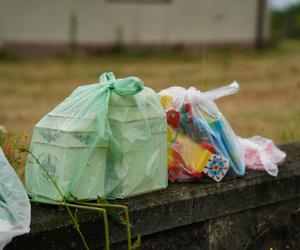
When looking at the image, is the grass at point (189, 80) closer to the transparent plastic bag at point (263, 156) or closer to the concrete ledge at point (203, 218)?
the transparent plastic bag at point (263, 156)

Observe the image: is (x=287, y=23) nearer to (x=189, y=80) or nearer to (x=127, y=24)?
(x=127, y=24)

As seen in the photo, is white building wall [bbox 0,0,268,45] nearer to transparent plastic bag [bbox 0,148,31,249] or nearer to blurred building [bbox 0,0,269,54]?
blurred building [bbox 0,0,269,54]

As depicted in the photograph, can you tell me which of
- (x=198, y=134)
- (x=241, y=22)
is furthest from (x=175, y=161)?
(x=241, y=22)

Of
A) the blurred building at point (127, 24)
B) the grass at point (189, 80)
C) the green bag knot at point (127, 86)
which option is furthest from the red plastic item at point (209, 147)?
the blurred building at point (127, 24)

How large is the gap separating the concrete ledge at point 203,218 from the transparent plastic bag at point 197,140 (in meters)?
0.07

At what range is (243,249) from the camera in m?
2.73

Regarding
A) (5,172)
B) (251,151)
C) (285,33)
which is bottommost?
(285,33)

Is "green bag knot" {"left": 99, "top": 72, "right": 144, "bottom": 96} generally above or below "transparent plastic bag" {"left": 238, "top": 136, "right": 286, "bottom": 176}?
above

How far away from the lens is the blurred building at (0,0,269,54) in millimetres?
13406

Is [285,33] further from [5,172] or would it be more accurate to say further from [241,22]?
[5,172]

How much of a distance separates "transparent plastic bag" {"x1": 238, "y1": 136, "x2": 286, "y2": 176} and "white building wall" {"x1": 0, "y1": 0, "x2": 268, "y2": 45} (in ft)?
35.7

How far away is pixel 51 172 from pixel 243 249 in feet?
3.24

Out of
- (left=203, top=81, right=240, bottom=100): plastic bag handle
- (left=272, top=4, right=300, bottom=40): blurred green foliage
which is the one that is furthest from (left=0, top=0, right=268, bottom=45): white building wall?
(left=203, top=81, right=240, bottom=100): plastic bag handle

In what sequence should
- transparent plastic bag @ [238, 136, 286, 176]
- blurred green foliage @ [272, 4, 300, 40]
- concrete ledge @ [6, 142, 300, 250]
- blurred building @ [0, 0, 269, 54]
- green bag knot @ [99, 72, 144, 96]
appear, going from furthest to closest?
blurred green foliage @ [272, 4, 300, 40] → blurred building @ [0, 0, 269, 54] → transparent plastic bag @ [238, 136, 286, 176] → green bag knot @ [99, 72, 144, 96] → concrete ledge @ [6, 142, 300, 250]
